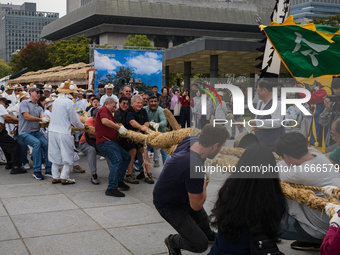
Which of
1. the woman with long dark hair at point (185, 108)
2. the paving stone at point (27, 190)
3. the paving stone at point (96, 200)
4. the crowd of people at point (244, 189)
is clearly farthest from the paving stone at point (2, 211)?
the woman with long dark hair at point (185, 108)

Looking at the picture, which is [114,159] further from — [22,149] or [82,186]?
[22,149]

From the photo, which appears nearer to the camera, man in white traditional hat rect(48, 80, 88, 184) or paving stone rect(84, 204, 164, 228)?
paving stone rect(84, 204, 164, 228)

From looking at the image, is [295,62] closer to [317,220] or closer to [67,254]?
[317,220]

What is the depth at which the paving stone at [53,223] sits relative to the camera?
4.91 m

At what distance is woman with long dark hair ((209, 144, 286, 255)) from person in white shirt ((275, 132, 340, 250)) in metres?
0.82

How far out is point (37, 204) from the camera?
6.18 metres

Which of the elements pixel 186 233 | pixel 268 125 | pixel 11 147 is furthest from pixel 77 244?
pixel 11 147

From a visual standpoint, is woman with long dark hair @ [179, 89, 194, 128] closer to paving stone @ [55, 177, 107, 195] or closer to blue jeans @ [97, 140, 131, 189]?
paving stone @ [55, 177, 107, 195]

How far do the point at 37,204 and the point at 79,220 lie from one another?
4.00 ft

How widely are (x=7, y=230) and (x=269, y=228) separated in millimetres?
3778

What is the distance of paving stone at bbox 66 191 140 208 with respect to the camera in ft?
20.5

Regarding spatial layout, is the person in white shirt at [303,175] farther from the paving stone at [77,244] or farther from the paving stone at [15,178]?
the paving stone at [15,178]

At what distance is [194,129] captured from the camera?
442 centimetres

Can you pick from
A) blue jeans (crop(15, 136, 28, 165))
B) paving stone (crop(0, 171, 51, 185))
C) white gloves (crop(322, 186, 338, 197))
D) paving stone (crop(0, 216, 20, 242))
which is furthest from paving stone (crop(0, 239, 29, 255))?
blue jeans (crop(15, 136, 28, 165))
